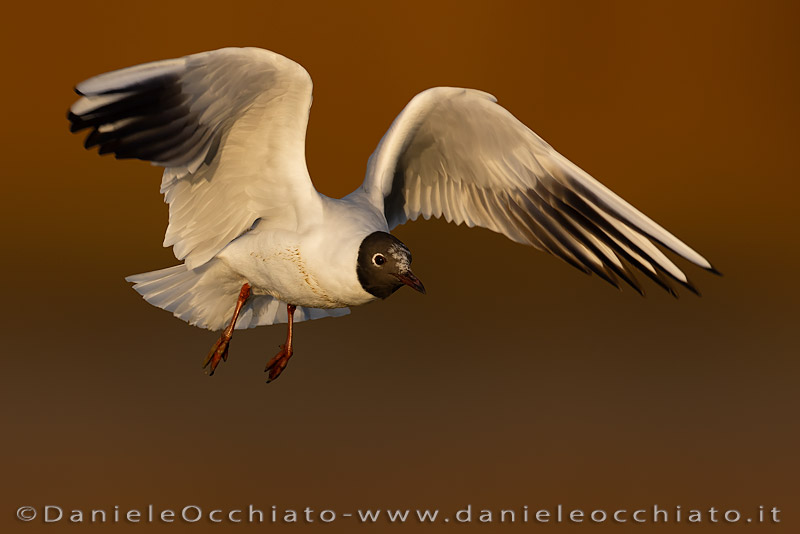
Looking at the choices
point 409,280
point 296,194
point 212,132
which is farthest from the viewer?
point 296,194

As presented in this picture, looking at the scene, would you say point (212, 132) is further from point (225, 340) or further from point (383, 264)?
point (225, 340)

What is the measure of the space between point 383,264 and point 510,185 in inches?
39.8

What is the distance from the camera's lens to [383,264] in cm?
444

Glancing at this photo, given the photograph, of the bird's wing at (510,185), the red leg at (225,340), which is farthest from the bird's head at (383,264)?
the red leg at (225,340)

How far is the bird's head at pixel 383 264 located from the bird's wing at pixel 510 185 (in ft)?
1.98

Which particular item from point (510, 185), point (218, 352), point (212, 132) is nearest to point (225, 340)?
point (218, 352)

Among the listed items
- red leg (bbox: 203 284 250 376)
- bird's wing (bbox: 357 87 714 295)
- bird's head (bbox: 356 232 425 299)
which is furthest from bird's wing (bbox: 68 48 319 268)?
bird's wing (bbox: 357 87 714 295)

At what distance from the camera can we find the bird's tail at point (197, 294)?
5320mm

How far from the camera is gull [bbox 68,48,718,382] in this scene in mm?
4336

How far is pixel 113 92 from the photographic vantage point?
13.7ft

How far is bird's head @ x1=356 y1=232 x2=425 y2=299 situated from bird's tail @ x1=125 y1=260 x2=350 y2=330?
3.01 ft

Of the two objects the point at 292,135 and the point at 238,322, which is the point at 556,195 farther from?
the point at 238,322

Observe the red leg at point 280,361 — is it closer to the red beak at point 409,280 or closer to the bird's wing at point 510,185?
the bird's wing at point 510,185

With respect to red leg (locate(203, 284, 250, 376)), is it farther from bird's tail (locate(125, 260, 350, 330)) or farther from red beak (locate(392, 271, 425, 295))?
red beak (locate(392, 271, 425, 295))
